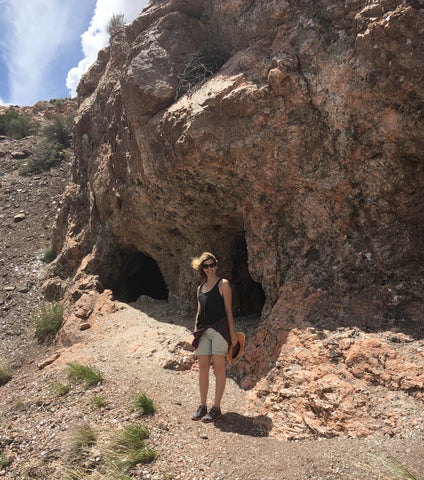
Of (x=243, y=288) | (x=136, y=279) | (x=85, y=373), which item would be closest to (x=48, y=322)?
(x=136, y=279)

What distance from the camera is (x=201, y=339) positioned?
382 cm

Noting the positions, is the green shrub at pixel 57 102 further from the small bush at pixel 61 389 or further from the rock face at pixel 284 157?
the small bush at pixel 61 389

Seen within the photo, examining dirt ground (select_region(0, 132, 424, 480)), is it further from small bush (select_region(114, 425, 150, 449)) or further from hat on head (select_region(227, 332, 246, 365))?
hat on head (select_region(227, 332, 246, 365))

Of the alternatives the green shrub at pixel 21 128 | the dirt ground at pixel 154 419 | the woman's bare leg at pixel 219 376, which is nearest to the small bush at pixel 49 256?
the dirt ground at pixel 154 419

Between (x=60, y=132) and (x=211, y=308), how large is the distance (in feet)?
42.2

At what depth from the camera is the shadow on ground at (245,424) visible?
3.54m

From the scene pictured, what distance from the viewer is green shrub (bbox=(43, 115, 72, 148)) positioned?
14438 millimetres

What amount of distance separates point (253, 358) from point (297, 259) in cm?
131

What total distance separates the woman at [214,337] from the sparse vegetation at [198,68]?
321 cm

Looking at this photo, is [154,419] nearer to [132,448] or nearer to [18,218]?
[132,448]

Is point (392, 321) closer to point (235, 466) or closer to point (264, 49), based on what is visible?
point (235, 466)

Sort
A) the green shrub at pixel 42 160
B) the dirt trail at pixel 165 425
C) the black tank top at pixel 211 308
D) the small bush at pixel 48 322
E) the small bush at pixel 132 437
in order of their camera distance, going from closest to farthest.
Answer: the dirt trail at pixel 165 425
the small bush at pixel 132 437
the black tank top at pixel 211 308
the small bush at pixel 48 322
the green shrub at pixel 42 160

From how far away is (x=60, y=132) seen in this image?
47.7 ft

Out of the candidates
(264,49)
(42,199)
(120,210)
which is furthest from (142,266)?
(264,49)
